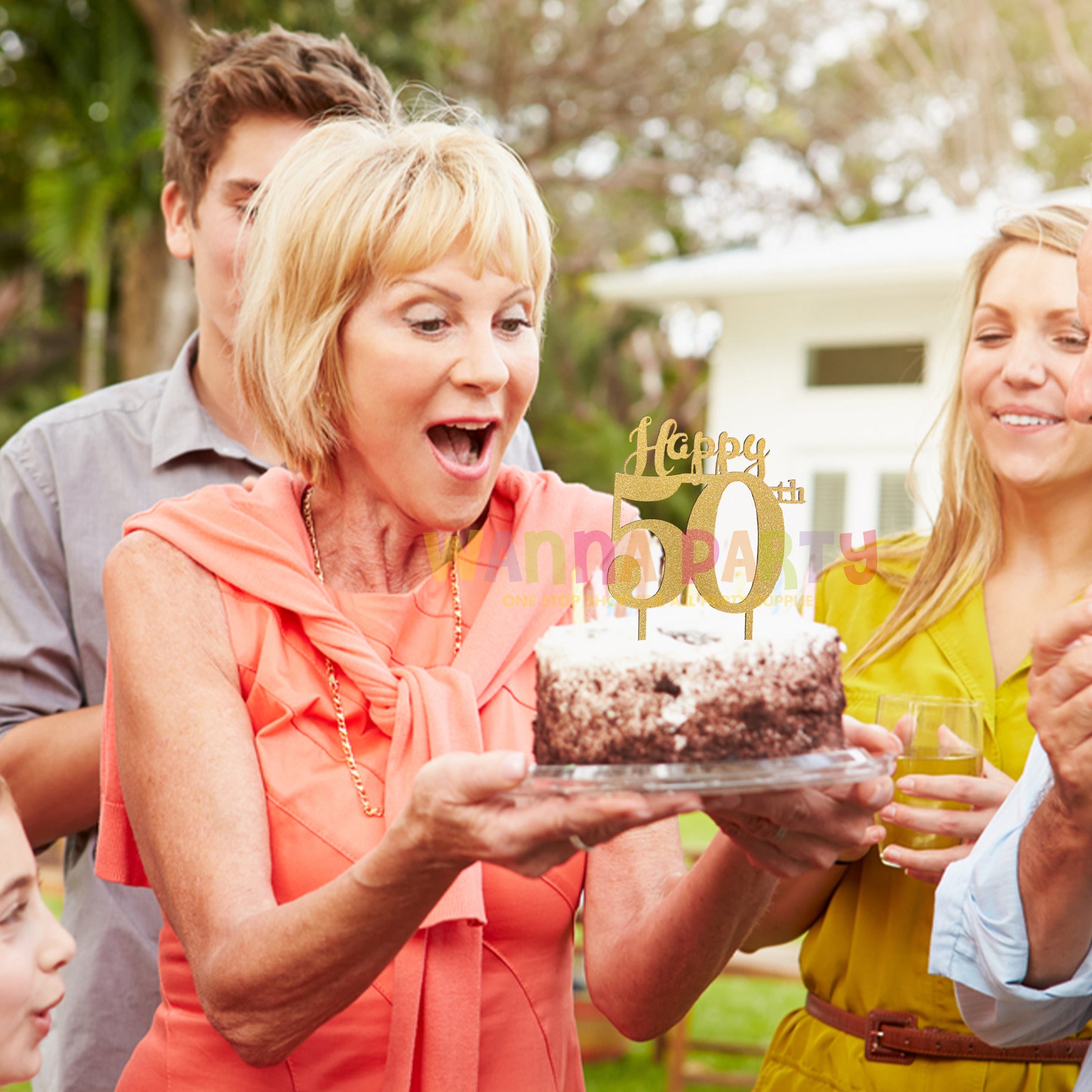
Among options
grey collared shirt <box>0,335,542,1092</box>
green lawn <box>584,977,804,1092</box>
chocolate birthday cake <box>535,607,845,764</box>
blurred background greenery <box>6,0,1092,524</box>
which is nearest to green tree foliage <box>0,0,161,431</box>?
blurred background greenery <box>6,0,1092,524</box>

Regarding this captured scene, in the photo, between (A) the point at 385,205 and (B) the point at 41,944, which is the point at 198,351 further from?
(B) the point at 41,944

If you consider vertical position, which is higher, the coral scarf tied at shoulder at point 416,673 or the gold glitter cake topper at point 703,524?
the gold glitter cake topper at point 703,524

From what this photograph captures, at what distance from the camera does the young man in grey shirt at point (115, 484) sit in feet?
8.80

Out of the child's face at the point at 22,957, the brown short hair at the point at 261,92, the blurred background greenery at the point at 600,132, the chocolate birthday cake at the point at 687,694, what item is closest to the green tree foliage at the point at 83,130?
the blurred background greenery at the point at 600,132

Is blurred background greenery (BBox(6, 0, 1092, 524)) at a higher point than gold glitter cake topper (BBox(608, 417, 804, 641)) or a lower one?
higher

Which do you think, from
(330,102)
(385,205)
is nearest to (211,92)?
(330,102)

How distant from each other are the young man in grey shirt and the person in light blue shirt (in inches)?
56.9

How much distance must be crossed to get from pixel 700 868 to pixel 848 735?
0.29 metres

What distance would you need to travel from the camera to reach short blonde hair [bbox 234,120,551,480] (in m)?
2.07

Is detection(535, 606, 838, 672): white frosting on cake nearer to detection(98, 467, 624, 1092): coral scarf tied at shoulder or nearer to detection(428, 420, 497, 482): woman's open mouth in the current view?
detection(98, 467, 624, 1092): coral scarf tied at shoulder

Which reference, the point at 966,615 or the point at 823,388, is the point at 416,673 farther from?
the point at 823,388

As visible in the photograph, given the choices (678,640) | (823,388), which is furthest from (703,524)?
(823,388)

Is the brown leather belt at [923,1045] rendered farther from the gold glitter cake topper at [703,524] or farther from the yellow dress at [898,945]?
the gold glitter cake topper at [703,524]

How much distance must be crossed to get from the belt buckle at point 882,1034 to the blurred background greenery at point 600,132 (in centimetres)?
895
